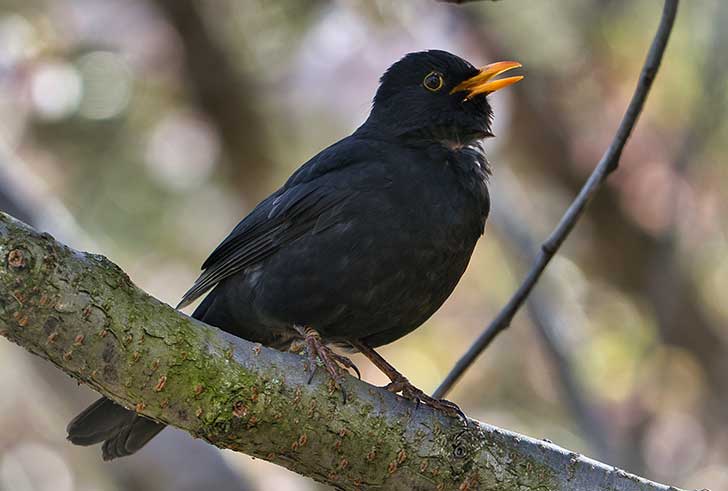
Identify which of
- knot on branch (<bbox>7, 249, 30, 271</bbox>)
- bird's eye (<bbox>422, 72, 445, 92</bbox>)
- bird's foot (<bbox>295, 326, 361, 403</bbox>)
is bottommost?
knot on branch (<bbox>7, 249, 30, 271</bbox>)

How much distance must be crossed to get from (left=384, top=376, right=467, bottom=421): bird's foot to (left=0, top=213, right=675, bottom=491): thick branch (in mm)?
115

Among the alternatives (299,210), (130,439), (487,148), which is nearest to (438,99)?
(299,210)

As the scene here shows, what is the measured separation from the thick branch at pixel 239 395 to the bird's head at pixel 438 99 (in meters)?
1.46

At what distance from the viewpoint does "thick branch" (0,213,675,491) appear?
2.69 m

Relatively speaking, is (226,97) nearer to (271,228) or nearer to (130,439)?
(271,228)

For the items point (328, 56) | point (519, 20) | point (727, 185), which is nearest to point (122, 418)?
point (328, 56)

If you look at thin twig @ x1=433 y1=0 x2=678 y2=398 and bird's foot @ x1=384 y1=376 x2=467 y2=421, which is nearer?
bird's foot @ x1=384 y1=376 x2=467 y2=421

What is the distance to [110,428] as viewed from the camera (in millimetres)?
3963

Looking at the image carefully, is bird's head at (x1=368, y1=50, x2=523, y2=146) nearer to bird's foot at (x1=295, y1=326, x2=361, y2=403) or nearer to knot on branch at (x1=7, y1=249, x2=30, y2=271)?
bird's foot at (x1=295, y1=326, x2=361, y2=403)

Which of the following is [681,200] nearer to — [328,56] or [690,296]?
[690,296]

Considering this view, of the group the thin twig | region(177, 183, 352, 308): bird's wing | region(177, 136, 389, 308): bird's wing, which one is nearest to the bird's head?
region(177, 136, 389, 308): bird's wing

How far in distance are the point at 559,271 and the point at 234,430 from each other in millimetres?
5168

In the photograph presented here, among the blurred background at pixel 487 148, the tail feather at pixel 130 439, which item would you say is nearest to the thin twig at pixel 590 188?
the tail feather at pixel 130 439

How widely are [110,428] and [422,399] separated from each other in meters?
1.23
